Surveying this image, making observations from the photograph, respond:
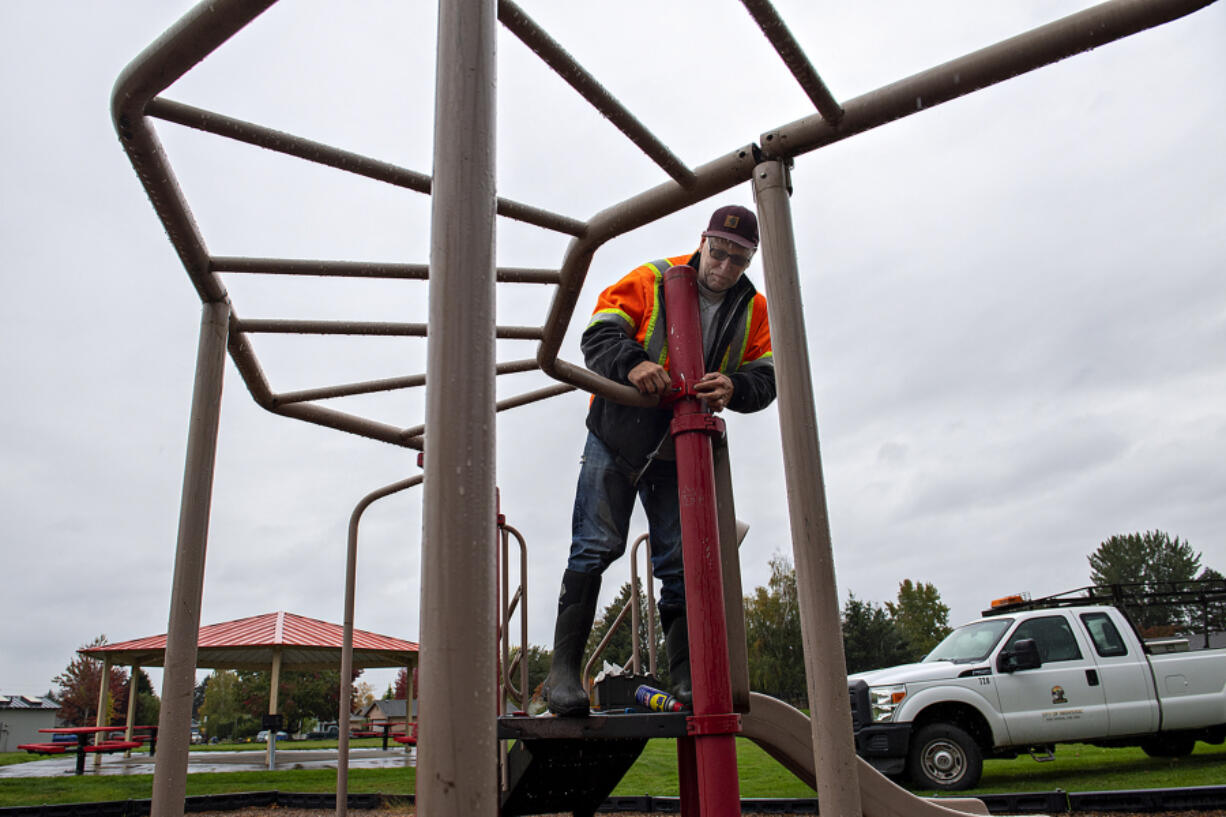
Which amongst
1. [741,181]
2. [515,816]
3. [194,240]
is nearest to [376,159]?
[194,240]

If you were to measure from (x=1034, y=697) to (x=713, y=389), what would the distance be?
6.22 m

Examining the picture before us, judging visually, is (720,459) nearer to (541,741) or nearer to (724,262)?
(724,262)

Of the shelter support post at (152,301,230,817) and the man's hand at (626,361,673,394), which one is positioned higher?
the man's hand at (626,361,673,394)

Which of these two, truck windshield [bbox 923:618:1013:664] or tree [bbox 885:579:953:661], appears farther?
tree [bbox 885:579:953:661]

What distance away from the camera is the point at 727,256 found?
2074 mm

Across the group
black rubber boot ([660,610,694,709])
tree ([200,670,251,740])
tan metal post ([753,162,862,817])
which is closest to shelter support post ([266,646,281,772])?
black rubber boot ([660,610,694,709])

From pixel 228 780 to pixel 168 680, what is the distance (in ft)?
26.7

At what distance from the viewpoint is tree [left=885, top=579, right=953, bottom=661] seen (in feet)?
148

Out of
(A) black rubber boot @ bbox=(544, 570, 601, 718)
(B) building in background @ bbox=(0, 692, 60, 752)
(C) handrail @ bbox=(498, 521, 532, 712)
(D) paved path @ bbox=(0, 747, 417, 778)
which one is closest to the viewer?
(A) black rubber boot @ bbox=(544, 570, 601, 718)

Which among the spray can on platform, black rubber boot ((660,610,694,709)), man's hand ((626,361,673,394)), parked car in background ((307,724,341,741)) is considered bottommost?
parked car in background ((307,724,341,741))

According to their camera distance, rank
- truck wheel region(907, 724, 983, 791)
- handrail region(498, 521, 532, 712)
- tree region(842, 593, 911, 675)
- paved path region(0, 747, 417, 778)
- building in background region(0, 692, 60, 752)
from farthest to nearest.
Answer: building in background region(0, 692, 60, 752) < tree region(842, 593, 911, 675) < paved path region(0, 747, 417, 778) < truck wheel region(907, 724, 983, 791) < handrail region(498, 521, 532, 712)

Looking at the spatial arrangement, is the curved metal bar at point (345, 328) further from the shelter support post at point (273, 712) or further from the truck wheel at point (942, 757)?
the shelter support post at point (273, 712)

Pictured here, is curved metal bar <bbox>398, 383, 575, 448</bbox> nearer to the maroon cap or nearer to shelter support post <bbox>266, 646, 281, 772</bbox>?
the maroon cap

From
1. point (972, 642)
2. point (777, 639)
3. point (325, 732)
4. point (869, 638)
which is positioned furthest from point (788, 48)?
point (325, 732)
